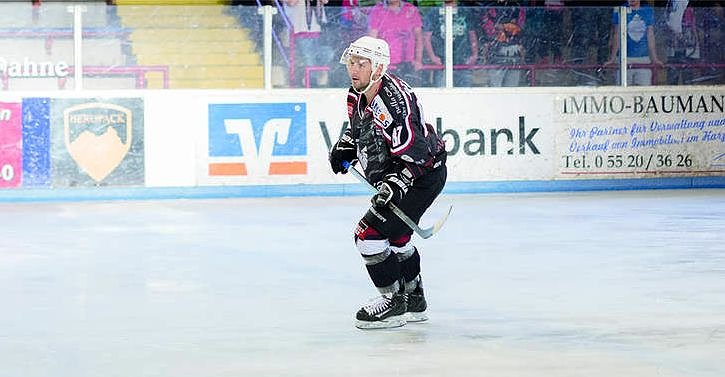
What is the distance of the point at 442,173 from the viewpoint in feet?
19.5

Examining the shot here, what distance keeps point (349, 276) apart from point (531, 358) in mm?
2684

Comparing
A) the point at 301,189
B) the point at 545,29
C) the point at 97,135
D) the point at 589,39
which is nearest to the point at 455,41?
the point at 545,29

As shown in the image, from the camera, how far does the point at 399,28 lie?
14047mm

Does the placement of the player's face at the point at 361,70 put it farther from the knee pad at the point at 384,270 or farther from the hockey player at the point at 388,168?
the knee pad at the point at 384,270

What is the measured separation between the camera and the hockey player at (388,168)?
5672 millimetres

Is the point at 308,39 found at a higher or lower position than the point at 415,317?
higher

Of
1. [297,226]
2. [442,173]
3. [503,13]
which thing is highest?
[503,13]

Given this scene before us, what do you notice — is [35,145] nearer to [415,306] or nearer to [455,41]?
[455,41]

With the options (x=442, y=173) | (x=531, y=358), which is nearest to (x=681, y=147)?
Answer: (x=442, y=173)

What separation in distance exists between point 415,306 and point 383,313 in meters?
0.24

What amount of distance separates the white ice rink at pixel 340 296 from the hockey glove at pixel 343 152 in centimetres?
63

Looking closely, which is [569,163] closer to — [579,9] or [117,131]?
[579,9]

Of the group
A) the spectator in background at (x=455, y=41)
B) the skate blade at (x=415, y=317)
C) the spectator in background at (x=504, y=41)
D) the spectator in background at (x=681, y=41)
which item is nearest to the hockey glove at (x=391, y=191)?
the skate blade at (x=415, y=317)

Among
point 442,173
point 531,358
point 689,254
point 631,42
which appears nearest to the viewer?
point 531,358
